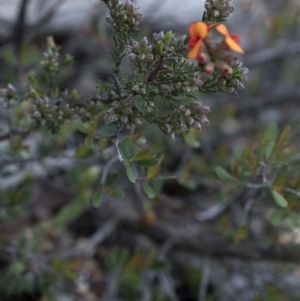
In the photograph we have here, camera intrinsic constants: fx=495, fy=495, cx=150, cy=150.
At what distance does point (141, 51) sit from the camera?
1.19 metres

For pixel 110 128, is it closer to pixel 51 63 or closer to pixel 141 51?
pixel 141 51

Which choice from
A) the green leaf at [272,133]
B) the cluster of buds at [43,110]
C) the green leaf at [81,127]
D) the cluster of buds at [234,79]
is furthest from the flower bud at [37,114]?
the green leaf at [272,133]

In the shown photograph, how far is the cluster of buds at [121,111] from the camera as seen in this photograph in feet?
4.16

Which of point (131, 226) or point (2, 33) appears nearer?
point (131, 226)

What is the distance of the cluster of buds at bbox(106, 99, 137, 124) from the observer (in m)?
1.27

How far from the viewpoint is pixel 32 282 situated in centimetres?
212

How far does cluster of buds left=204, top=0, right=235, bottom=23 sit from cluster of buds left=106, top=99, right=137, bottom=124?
291 millimetres

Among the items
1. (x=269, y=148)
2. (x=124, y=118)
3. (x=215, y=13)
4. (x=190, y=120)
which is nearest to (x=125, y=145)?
(x=124, y=118)

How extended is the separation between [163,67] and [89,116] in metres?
0.39

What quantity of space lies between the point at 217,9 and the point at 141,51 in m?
0.21

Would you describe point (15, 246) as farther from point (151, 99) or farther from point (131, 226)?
point (151, 99)

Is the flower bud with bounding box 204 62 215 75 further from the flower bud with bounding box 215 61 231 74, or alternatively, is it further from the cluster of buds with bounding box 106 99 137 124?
the cluster of buds with bounding box 106 99 137 124

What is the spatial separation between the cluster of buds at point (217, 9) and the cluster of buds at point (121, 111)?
291 millimetres

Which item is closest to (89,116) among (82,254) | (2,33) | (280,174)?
(280,174)
